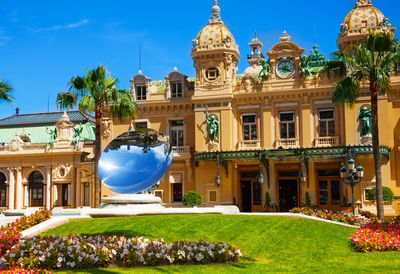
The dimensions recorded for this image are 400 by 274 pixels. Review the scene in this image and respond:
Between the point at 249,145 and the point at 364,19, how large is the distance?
1276 centimetres

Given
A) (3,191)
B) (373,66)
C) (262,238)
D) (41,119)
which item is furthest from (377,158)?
(41,119)

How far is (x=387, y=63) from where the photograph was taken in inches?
1077

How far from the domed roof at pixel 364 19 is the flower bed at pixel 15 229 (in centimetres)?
2628

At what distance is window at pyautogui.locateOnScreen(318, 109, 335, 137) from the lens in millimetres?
39094

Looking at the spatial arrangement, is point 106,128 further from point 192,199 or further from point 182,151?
point 192,199

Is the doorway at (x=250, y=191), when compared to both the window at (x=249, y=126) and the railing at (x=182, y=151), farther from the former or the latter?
the railing at (x=182, y=151)

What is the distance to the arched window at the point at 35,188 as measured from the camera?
46.9 metres

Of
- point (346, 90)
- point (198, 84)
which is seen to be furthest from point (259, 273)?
point (198, 84)

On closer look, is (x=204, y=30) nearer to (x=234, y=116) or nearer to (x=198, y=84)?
(x=198, y=84)

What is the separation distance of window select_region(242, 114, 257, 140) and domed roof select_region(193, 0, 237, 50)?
5895 mm

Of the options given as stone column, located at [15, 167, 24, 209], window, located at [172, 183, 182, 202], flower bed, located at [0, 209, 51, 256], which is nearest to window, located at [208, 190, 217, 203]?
window, located at [172, 183, 182, 202]

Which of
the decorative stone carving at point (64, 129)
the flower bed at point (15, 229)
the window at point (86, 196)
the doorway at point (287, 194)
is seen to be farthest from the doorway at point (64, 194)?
the flower bed at point (15, 229)

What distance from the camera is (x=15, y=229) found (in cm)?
2012

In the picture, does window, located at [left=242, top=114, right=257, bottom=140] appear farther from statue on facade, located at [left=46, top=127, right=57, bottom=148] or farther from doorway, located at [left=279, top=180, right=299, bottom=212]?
statue on facade, located at [left=46, top=127, right=57, bottom=148]
